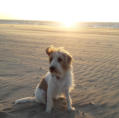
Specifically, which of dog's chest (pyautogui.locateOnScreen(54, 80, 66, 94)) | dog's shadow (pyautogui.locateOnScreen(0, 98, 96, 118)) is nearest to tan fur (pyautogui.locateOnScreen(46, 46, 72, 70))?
dog's chest (pyautogui.locateOnScreen(54, 80, 66, 94))

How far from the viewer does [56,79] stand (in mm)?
4578

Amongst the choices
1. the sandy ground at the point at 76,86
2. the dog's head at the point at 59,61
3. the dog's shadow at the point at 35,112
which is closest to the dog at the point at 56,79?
the dog's head at the point at 59,61

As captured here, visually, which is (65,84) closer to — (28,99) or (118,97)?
(28,99)

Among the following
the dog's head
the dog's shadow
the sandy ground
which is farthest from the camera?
the sandy ground

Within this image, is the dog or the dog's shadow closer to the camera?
the dog

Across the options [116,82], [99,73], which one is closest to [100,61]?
[99,73]

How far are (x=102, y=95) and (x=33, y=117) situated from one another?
2.50 metres

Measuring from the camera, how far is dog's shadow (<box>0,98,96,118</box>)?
4.57 m

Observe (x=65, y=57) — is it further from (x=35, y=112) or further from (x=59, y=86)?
(x=35, y=112)

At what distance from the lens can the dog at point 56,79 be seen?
425cm

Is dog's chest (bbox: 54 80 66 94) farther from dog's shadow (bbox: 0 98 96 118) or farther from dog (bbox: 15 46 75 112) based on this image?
dog's shadow (bbox: 0 98 96 118)

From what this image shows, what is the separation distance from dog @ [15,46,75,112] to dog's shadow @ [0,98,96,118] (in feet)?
0.44

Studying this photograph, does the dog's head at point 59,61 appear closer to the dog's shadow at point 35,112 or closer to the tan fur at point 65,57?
the tan fur at point 65,57

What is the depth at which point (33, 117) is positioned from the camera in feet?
14.8
